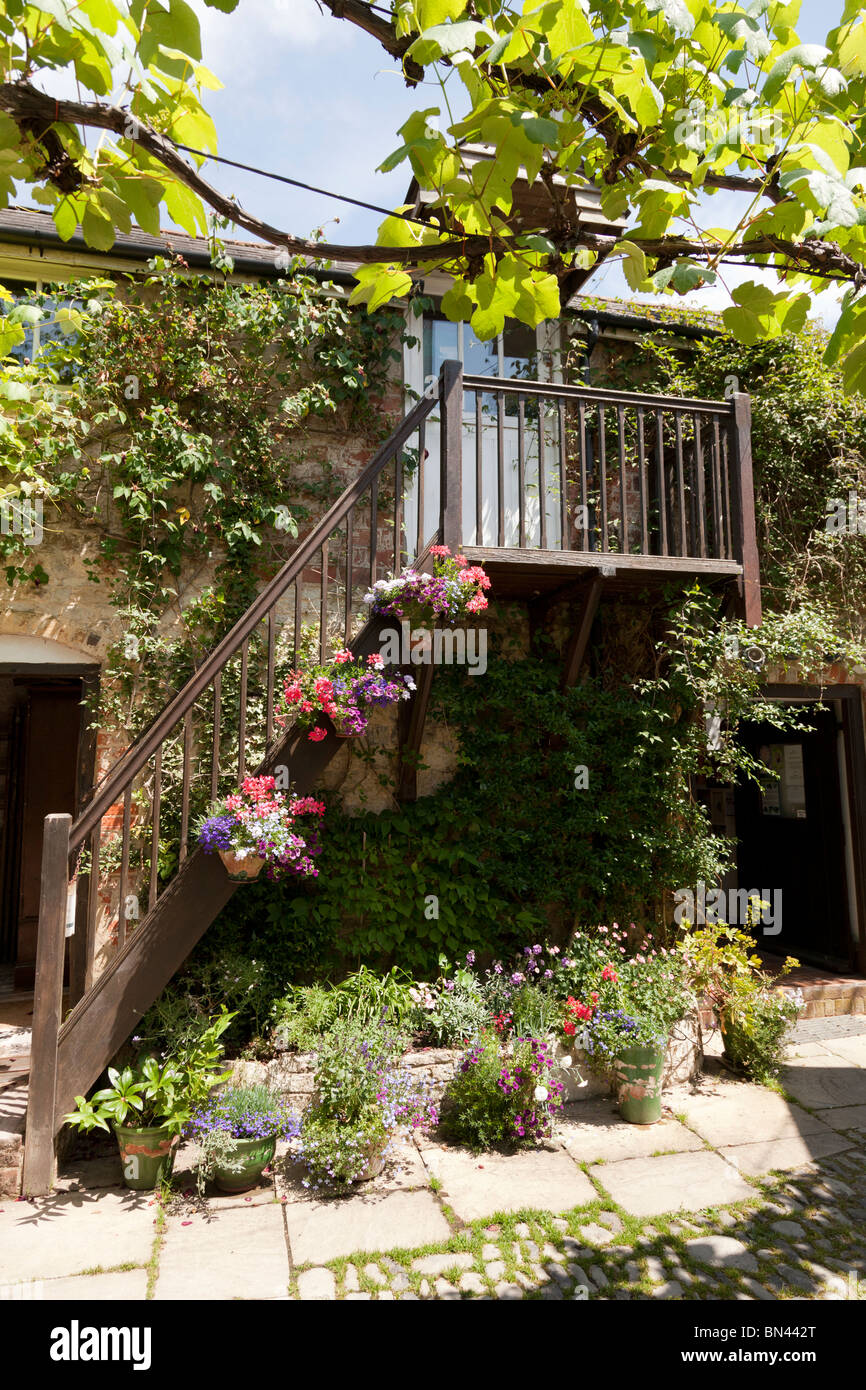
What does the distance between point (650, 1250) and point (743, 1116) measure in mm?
1483

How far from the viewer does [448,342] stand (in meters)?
5.95

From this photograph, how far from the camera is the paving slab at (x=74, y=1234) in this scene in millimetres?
2859

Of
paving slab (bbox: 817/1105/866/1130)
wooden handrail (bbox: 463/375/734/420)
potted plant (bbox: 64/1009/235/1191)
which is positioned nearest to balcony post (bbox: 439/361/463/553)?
wooden handrail (bbox: 463/375/734/420)

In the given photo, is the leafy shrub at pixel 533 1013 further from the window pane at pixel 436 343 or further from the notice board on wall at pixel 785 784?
the window pane at pixel 436 343

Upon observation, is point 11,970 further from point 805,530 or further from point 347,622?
point 805,530

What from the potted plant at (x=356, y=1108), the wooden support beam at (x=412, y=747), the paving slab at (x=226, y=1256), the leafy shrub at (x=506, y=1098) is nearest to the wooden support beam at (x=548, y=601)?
the wooden support beam at (x=412, y=747)

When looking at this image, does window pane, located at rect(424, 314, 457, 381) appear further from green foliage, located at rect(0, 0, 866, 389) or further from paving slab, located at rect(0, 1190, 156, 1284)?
paving slab, located at rect(0, 1190, 156, 1284)

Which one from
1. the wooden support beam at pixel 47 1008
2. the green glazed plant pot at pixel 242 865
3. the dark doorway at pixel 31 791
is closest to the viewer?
the wooden support beam at pixel 47 1008

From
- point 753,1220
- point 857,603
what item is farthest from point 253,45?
point 857,603

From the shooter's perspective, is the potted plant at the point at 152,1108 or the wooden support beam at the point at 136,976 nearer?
the potted plant at the point at 152,1108

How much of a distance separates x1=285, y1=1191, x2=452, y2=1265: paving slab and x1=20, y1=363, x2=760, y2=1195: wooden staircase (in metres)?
1.24

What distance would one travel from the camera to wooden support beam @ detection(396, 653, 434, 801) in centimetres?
507

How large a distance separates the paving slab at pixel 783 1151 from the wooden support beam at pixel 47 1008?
325 centimetres
